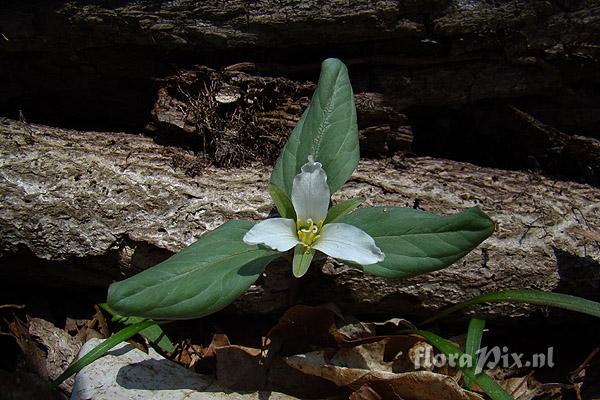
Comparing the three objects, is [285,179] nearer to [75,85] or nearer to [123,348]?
[123,348]

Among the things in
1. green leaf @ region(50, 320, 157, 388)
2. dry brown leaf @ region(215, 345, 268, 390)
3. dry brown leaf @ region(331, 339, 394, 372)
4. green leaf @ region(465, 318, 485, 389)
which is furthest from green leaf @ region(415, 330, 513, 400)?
green leaf @ region(50, 320, 157, 388)

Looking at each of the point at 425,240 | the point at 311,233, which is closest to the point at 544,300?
the point at 425,240

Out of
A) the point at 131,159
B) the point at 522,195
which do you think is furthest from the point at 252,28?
the point at 522,195

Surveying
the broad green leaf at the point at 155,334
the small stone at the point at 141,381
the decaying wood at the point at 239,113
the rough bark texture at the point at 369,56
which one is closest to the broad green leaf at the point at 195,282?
the small stone at the point at 141,381

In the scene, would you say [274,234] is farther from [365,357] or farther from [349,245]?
[365,357]

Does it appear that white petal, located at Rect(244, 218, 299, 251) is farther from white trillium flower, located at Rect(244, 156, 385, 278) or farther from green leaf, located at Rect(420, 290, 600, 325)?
green leaf, located at Rect(420, 290, 600, 325)
